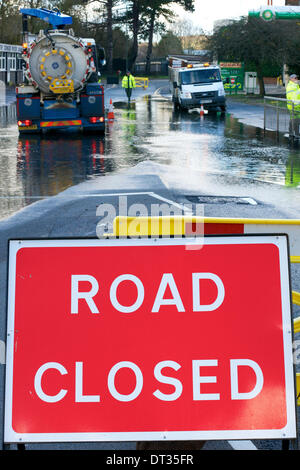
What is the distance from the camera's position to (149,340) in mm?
3631

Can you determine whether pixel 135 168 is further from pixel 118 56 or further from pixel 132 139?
pixel 118 56

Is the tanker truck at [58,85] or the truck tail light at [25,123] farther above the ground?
the tanker truck at [58,85]

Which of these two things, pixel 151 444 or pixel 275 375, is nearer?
pixel 275 375

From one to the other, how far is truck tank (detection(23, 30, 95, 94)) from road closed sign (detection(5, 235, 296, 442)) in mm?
20480

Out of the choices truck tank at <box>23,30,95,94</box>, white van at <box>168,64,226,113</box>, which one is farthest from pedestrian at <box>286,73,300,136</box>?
white van at <box>168,64,226,113</box>

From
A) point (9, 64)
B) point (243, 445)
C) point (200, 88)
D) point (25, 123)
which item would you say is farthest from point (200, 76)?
point (243, 445)

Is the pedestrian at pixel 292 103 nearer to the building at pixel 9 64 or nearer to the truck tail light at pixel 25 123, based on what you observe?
the truck tail light at pixel 25 123

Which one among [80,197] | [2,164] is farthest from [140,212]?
[2,164]

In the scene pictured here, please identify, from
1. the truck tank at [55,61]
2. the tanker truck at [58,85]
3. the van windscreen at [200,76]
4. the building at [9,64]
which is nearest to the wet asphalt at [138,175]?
the tanker truck at [58,85]

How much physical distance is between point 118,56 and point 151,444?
338 ft

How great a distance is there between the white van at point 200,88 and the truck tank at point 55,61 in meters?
12.4

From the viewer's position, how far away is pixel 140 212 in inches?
A: 452

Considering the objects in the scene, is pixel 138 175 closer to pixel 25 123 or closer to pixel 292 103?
pixel 292 103

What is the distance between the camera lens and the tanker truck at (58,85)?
23.4 meters
